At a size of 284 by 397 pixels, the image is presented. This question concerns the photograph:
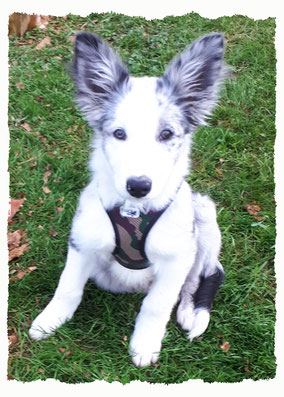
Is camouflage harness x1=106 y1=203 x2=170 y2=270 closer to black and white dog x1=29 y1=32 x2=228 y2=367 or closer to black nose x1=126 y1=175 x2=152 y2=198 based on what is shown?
black and white dog x1=29 y1=32 x2=228 y2=367

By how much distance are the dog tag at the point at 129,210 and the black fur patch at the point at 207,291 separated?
0.94m

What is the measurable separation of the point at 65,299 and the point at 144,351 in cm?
65

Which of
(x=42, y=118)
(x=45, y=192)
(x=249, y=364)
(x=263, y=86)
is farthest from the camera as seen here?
(x=263, y=86)

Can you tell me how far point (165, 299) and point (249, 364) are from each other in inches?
31.6

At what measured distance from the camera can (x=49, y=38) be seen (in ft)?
18.5

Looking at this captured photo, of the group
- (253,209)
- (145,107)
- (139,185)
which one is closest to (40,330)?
(139,185)

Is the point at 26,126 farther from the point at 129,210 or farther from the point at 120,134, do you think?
the point at 120,134

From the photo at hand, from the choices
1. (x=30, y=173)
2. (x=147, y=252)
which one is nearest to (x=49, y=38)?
(x=30, y=173)

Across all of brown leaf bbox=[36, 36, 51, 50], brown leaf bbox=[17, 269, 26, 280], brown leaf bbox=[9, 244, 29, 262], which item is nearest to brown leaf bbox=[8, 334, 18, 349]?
brown leaf bbox=[17, 269, 26, 280]

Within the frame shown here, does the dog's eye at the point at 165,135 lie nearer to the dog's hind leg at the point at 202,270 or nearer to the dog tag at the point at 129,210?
the dog tag at the point at 129,210

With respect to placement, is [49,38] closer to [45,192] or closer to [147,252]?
A: [45,192]

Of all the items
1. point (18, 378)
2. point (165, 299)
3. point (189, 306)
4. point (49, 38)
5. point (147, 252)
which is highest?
point (49, 38)

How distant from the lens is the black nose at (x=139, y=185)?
254 cm

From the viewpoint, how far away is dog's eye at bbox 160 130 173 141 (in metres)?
2.68
